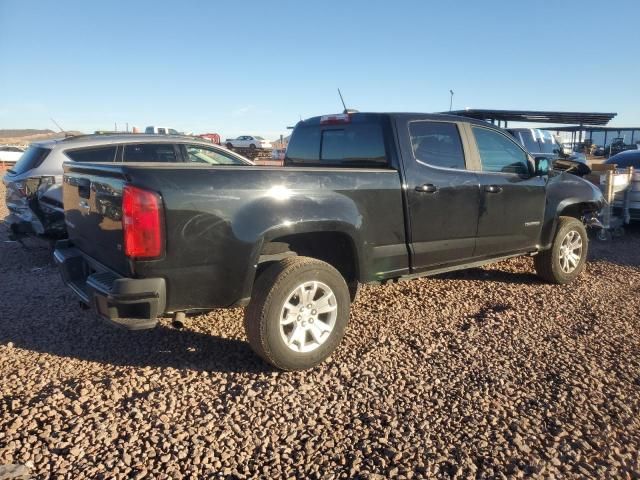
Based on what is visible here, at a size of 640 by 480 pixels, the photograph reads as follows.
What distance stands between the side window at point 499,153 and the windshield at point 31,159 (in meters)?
5.25

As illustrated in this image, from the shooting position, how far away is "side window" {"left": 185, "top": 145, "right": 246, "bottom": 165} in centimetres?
717

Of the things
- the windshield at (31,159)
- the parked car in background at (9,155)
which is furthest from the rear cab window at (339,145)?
the parked car in background at (9,155)

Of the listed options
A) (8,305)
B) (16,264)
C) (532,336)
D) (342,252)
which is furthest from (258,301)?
(16,264)

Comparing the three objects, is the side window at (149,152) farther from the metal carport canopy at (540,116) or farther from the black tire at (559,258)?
the metal carport canopy at (540,116)

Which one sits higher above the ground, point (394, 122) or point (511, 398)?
point (394, 122)

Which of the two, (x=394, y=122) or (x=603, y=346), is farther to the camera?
(x=394, y=122)

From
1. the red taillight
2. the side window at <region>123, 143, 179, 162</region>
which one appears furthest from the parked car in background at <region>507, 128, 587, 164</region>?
the red taillight

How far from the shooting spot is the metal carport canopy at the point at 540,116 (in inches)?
706

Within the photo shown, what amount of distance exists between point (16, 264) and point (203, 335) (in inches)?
155

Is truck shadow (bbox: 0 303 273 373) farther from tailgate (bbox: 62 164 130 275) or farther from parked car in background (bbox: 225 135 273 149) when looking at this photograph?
parked car in background (bbox: 225 135 273 149)

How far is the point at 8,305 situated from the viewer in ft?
16.4

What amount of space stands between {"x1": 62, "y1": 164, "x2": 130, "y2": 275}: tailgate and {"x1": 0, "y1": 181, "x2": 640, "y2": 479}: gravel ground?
85 centimetres

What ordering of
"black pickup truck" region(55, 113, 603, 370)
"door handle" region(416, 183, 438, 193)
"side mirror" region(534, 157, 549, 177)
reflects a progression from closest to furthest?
1. "black pickup truck" region(55, 113, 603, 370)
2. "door handle" region(416, 183, 438, 193)
3. "side mirror" region(534, 157, 549, 177)

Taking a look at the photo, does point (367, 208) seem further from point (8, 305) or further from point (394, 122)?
point (8, 305)
